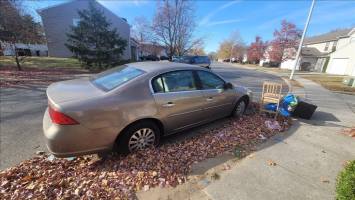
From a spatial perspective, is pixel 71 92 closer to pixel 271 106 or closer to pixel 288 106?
pixel 271 106

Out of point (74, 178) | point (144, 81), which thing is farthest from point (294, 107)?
point (74, 178)

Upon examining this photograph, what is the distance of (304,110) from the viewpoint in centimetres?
538

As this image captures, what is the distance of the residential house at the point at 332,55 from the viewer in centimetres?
2628

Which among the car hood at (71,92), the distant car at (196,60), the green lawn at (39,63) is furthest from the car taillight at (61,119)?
the green lawn at (39,63)

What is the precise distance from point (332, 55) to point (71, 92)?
38932 mm

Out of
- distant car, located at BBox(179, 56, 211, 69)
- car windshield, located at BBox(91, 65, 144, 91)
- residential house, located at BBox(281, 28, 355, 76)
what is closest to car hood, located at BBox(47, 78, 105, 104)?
car windshield, located at BBox(91, 65, 144, 91)

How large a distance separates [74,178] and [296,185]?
10.8 feet

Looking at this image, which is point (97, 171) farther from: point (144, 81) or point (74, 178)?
point (144, 81)

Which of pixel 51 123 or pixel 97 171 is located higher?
pixel 51 123

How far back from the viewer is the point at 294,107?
511 cm

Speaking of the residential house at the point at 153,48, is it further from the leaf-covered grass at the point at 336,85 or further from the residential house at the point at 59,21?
the leaf-covered grass at the point at 336,85

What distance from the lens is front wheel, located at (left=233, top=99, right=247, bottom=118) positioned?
16.7ft

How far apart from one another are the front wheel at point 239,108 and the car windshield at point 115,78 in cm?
297

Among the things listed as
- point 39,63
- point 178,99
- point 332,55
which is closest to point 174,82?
point 178,99
